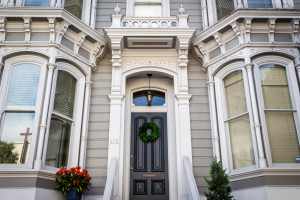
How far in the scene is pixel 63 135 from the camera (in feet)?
20.1

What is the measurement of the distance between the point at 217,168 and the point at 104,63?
395 centimetres

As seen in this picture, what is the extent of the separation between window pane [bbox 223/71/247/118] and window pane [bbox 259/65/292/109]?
1.45 ft

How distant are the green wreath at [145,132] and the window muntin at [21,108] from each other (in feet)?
8.83

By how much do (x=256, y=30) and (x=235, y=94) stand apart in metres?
1.53

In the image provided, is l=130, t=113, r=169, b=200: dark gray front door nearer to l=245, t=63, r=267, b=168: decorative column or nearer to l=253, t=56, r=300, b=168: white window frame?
l=245, t=63, r=267, b=168: decorative column

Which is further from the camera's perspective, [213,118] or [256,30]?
[213,118]

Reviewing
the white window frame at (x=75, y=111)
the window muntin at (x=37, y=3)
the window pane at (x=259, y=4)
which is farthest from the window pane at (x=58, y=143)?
the window pane at (x=259, y=4)

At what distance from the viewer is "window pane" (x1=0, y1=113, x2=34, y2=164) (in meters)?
5.37

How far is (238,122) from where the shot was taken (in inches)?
243

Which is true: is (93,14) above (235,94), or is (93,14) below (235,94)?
above

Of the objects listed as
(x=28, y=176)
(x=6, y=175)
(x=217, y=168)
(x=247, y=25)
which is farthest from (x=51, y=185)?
(x=247, y=25)

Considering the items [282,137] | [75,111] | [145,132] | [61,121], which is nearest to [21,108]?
[61,121]

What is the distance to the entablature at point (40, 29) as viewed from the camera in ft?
20.2

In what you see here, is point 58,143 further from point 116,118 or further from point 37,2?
point 37,2
